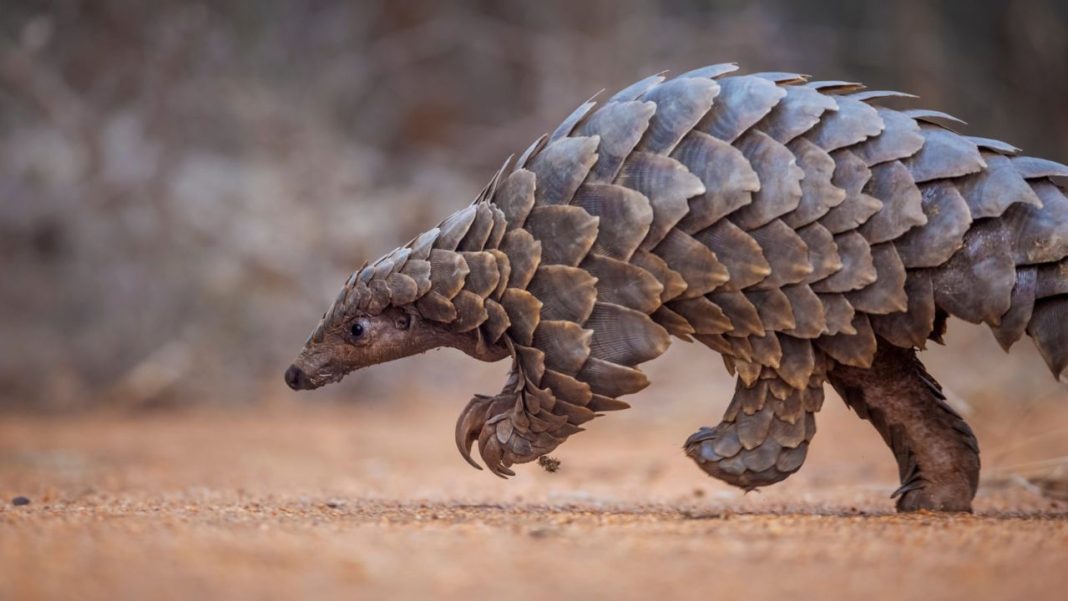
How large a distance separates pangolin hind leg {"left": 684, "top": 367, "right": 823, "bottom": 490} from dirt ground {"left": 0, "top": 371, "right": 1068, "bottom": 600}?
0.20 meters

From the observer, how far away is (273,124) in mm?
14086

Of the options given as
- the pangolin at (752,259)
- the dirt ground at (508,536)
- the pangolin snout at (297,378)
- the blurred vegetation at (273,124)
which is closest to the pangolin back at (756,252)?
the pangolin at (752,259)

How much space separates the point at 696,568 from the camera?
303cm

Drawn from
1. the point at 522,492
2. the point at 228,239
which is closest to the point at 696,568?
the point at 522,492

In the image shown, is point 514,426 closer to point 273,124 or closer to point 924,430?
point 924,430

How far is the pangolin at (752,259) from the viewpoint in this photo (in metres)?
4.14

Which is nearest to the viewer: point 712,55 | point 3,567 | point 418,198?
point 3,567

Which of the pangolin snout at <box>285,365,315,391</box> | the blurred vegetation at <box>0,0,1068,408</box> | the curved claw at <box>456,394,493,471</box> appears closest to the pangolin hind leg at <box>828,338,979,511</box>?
the curved claw at <box>456,394,493,471</box>

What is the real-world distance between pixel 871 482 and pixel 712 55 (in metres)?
9.53

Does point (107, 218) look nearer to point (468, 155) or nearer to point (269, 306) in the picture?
point (269, 306)

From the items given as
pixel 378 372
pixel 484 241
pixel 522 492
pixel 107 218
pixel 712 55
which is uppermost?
pixel 712 55

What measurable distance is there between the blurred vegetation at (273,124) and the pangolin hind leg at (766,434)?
27.5 feet

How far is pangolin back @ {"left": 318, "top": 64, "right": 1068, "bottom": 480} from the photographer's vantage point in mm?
4137

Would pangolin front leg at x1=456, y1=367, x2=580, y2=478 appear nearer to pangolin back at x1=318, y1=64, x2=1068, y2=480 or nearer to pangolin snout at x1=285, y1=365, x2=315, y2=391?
pangolin back at x1=318, y1=64, x2=1068, y2=480
